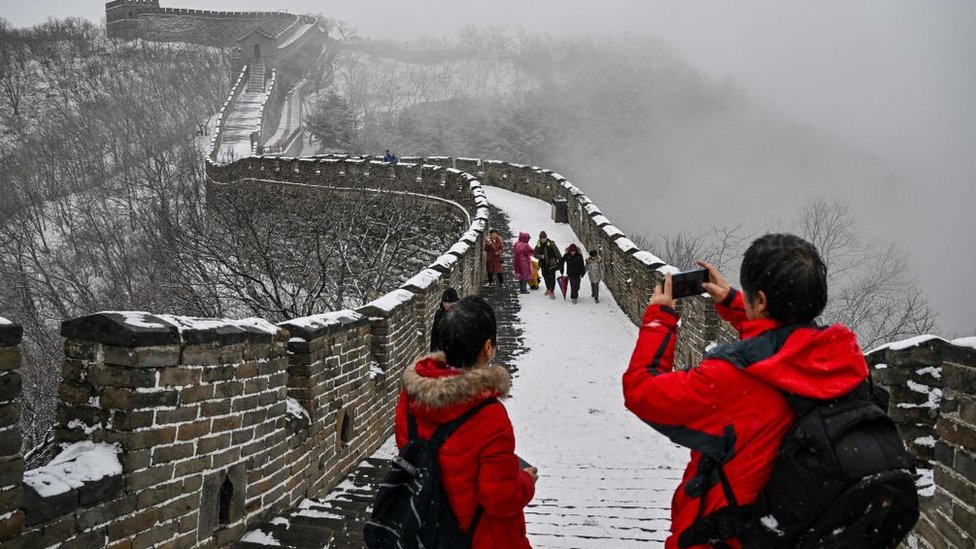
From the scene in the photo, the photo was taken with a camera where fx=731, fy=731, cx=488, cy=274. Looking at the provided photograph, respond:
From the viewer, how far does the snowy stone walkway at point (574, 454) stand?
185 inches

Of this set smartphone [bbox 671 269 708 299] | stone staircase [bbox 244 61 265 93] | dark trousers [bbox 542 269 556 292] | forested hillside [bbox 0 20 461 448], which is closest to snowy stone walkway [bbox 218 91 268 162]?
stone staircase [bbox 244 61 265 93]

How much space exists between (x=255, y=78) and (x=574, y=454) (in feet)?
171

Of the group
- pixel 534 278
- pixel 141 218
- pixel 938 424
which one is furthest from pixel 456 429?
pixel 141 218

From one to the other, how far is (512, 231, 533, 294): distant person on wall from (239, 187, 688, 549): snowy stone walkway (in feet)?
6.49

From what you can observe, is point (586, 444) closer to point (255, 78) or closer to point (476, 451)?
point (476, 451)

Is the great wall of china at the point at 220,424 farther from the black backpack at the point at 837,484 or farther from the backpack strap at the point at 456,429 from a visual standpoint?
the backpack strap at the point at 456,429

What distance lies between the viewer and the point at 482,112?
6738cm

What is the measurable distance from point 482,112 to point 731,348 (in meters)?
67.0

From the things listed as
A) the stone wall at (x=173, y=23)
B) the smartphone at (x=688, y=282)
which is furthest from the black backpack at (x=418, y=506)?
the stone wall at (x=173, y=23)

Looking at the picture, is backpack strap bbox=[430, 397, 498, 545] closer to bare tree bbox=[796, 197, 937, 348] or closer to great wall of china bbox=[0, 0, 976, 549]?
great wall of china bbox=[0, 0, 976, 549]

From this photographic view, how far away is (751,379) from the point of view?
2047 mm

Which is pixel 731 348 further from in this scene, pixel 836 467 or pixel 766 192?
pixel 766 192

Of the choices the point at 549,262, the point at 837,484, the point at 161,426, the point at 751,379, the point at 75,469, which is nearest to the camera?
the point at 837,484

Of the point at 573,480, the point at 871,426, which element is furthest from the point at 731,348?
the point at 573,480
